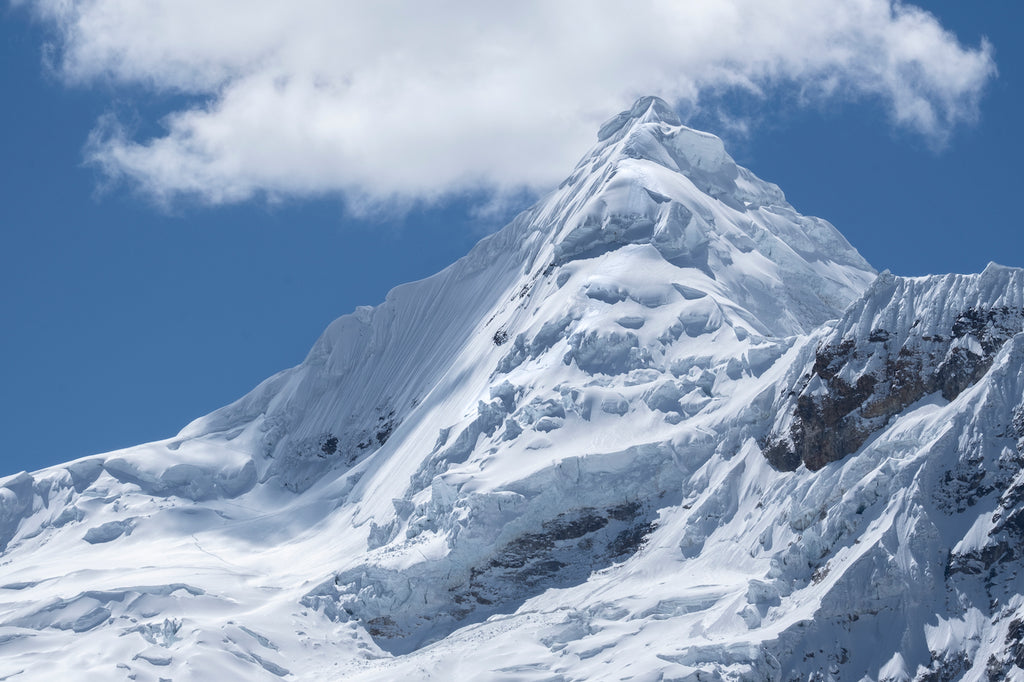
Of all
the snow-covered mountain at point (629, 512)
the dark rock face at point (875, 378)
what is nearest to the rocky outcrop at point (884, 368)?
the dark rock face at point (875, 378)

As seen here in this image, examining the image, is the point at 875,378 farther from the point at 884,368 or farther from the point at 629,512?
the point at 629,512

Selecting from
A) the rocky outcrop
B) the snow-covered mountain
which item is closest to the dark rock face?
the rocky outcrop

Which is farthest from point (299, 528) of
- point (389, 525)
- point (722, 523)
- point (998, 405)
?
point (998, 405)

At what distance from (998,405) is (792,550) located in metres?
18.4

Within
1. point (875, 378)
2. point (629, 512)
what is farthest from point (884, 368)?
point (629, 512)

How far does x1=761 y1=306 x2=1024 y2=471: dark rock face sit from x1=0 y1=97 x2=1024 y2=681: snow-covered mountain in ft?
0.61

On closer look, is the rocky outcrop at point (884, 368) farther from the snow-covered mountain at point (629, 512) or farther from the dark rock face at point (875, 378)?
the snow-covered mountain at point (629, 512)

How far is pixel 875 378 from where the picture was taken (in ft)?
395

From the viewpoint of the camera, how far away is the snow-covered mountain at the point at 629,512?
350ft

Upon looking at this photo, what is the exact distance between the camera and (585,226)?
175250mm

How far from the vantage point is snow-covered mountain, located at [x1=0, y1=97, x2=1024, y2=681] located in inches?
4200

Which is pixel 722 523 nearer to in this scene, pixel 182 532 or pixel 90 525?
pixel 182 532

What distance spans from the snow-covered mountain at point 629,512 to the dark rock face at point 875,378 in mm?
185

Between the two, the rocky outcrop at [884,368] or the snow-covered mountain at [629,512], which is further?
the rocky outcrop at [884,368]
